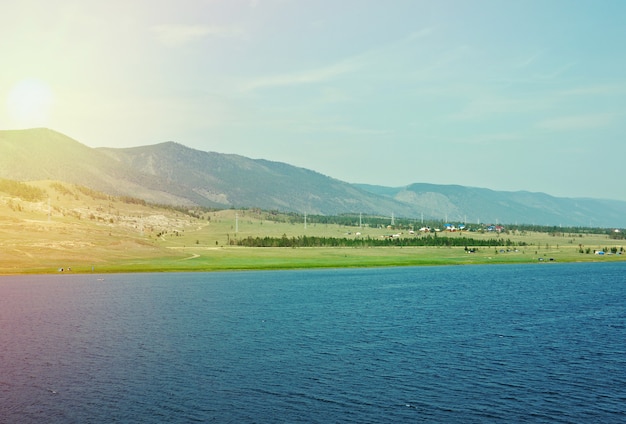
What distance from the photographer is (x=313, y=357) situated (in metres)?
59.7

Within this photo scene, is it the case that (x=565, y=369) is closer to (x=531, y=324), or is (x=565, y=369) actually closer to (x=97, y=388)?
(x=531, y=324)

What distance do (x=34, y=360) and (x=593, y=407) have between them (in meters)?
46.7

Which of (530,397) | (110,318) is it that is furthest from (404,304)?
(530,397)

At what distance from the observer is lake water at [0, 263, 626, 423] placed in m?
43.8

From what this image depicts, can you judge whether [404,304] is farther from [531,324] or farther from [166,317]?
[166,317]

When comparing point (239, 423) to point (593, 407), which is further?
point (593, 407)

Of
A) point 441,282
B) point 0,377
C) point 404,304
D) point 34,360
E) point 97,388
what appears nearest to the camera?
point 97,388

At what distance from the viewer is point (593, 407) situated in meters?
43.4

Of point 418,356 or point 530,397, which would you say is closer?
point 530,397

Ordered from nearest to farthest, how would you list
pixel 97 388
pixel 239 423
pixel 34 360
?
1. pixel 239 423
2. pixel 97 388
3. pixel 34 360

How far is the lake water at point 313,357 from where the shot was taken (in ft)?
144

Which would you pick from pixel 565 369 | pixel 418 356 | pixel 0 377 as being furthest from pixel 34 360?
pixel 565 369

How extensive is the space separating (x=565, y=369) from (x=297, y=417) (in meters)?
25.3

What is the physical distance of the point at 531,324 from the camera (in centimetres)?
7919
